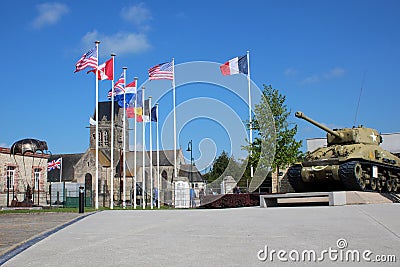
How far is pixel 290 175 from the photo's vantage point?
76.7ft

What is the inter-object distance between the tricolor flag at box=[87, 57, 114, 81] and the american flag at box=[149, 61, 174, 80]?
3432 millimetres

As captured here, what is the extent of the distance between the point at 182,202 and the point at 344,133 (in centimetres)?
1492

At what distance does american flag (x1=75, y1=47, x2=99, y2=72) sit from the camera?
27.6m

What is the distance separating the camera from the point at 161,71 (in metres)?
32.2

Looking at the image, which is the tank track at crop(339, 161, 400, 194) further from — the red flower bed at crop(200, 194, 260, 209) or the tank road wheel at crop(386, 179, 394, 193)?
the red flower bed at crop(200, 194, 260, 209)

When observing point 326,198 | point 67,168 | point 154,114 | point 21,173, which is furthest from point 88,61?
point 67,168

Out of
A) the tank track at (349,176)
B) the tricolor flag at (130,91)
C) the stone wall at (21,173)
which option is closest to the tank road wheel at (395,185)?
the tank track at (349,176)

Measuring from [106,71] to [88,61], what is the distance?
5.05 feet

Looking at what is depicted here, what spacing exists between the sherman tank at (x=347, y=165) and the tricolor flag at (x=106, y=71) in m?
11.8

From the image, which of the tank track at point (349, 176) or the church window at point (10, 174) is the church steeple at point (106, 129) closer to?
the church window at point (10, 174)

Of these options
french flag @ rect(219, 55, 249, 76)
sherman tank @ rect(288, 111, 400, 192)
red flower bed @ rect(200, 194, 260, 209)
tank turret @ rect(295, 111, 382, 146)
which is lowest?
red flower bed @ rect(200, 194, 260, 209)

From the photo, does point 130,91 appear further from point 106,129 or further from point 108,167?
point 106,129

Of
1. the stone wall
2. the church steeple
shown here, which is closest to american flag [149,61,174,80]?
the stone wall

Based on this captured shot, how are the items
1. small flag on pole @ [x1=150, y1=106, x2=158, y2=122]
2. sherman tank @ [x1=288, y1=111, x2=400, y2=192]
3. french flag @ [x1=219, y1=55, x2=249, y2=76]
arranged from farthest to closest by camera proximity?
small flag on pole @ [x1=150, y1=106, x2=158, y2=122] → french flag @ [x1=219, y1=55, x2=249, y2=76] → sherman tank @ [x1=288, y1=111, x2=400, y2=192]
